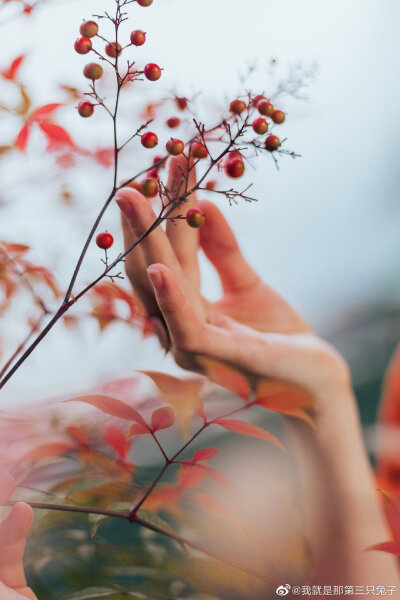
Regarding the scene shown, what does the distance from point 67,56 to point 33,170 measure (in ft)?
0.40

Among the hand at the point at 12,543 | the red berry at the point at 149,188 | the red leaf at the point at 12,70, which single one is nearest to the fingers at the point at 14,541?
the hand at the point at 12,543

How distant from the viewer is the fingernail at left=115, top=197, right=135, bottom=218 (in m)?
0.31

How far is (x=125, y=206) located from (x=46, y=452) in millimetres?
235

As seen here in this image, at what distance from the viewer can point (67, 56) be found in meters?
0.50

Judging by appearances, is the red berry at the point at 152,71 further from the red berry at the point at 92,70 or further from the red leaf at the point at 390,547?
the red leaf at the point at 390,547

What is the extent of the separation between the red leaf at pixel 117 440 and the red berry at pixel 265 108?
0.31 m

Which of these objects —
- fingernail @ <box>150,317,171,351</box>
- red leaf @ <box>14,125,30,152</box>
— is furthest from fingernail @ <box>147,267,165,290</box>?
red leaf @ <box>14,125,30,152</box>

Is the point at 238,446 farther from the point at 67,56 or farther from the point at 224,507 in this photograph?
the point at 67,56

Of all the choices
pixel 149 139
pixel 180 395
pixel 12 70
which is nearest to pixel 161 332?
pixel 180 395

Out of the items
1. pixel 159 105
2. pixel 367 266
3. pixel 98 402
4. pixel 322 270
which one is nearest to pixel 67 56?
pixel 159 105

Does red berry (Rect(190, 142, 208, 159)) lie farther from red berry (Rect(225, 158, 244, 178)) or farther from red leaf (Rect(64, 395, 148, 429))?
red leaf (Rect(64, 395, 148, 429))

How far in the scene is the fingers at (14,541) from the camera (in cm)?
29

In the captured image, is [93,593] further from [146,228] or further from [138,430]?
[146,228]

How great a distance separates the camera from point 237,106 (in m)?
0.34
